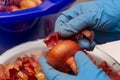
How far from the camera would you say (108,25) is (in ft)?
2.15

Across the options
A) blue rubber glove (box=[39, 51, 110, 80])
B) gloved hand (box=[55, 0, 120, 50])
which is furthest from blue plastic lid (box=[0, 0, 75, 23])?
blue rubber glove (box=[39, 51, 110, 80])

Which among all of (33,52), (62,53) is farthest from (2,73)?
(62,53)

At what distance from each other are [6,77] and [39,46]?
0.13 metres

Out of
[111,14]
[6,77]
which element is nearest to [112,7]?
[111,14]

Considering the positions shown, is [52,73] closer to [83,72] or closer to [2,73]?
[83,72]

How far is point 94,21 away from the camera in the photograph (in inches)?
25.0

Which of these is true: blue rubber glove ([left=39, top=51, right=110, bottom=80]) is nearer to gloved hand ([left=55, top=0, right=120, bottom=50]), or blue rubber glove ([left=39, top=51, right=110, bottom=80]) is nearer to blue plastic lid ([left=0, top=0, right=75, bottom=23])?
gloved hand ([left=55, top=0, right=120, bottom=50])

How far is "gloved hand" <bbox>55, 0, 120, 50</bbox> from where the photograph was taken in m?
0.61

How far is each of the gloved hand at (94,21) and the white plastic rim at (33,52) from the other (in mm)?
99

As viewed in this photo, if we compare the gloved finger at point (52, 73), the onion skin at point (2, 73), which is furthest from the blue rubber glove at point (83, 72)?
the onion skin at point (2, 73)

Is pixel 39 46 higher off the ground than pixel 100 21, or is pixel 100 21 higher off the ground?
pixel 100 21

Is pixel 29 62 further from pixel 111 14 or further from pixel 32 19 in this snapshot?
pixel 111 14

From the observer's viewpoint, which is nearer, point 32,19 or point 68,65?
point 68,65

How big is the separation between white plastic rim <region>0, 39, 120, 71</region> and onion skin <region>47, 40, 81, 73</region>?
192 mm
